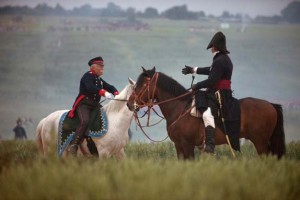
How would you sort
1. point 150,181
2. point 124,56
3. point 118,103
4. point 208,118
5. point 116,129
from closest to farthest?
point 150,181, point 208,118, point 116,129, point 118,103, point 124,56

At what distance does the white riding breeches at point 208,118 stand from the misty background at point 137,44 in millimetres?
21367

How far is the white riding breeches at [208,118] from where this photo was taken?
8742mm

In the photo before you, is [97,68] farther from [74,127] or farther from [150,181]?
[150,181]

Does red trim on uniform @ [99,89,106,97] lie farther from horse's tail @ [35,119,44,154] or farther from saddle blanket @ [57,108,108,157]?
horse's tail @ [35,119,44,154]

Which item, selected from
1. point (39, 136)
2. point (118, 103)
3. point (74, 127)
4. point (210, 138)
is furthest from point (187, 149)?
point (39, 136)

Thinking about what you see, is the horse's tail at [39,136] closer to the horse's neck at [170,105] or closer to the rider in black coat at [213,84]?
the horse's neck at [170,105]

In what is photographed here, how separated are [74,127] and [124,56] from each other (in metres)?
23.1

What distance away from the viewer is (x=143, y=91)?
354 inches

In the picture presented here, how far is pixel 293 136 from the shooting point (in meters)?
27.0

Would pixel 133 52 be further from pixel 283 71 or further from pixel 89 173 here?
pixel 89 173

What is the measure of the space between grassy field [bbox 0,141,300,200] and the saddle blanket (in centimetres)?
239

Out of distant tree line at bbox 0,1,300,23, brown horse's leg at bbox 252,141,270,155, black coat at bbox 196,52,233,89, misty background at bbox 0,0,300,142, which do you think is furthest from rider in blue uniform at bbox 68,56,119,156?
distant tree line at bbox 0,1,300,23

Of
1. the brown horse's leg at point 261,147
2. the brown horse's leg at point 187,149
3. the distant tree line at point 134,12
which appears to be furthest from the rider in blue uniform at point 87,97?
the distant tree line at point 134,12

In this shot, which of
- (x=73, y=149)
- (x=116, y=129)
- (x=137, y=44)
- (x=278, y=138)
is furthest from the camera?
(x=137, y=44)
